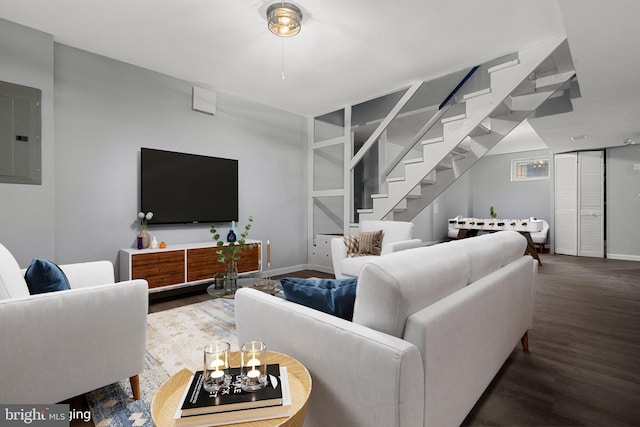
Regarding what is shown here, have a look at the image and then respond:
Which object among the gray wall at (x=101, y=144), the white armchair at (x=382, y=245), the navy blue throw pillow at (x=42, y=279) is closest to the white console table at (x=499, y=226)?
the white armchair at (x=382, y=245)

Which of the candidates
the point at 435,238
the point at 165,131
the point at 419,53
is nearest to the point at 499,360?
the point at 419,53

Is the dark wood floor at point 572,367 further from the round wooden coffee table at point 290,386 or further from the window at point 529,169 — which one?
the window at point 529,169

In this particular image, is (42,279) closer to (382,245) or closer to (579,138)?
(382,245)

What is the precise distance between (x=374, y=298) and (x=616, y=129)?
6281mm

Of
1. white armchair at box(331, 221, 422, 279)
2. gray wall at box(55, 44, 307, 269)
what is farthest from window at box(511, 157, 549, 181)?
gray wall at box(55, 44, 307, 269)

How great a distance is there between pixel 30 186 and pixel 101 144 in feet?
2.52

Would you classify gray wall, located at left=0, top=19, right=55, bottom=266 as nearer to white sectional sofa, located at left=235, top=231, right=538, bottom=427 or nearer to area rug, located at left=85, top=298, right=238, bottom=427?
area rug, located at left=85, top=298, right=238, bottom=427

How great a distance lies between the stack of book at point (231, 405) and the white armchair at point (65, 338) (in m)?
0.83

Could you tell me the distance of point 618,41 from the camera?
2.52 metres

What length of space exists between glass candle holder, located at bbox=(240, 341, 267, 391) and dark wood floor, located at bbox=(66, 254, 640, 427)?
1148mm

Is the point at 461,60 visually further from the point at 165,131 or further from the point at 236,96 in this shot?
the point at 165,131

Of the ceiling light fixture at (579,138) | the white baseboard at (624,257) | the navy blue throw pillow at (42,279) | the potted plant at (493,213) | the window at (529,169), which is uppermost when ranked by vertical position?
the ceiling light fixture at (579,138)

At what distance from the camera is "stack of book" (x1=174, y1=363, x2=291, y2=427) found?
795mm

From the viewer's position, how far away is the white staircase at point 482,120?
3.23 meters
